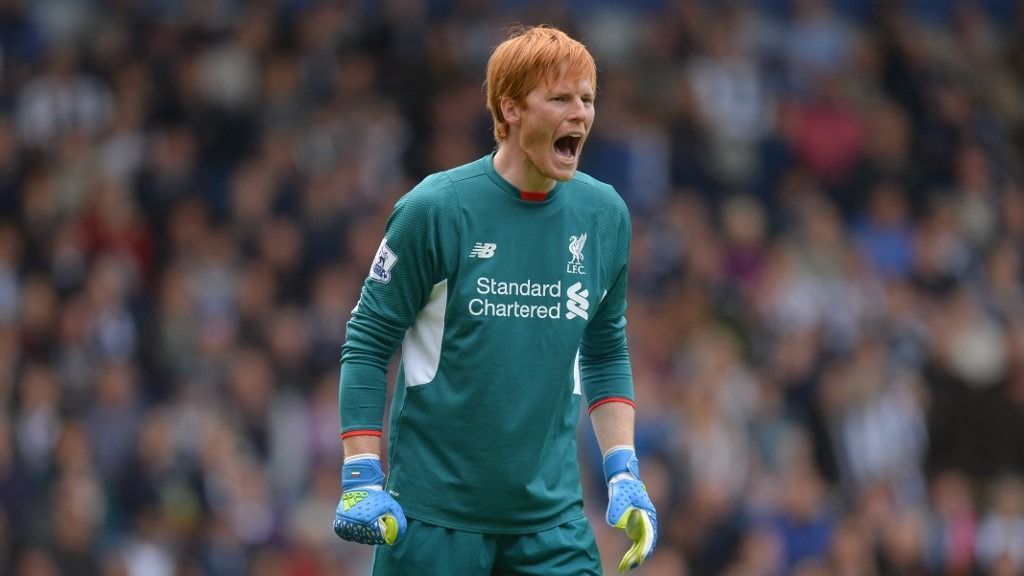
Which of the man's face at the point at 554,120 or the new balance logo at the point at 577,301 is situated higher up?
the man's face at the point at 554,120

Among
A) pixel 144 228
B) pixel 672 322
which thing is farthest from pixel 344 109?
pixel 672 322

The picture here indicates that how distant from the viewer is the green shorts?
15.7 feet

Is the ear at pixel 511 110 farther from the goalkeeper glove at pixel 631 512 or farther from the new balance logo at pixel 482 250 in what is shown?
the goalkeeper glove at pixel 631 512

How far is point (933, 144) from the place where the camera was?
602 inches

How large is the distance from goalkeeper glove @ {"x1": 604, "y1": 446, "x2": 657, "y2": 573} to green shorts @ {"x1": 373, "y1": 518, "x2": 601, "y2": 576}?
0.13 m

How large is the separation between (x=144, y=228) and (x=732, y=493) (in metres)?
4.92

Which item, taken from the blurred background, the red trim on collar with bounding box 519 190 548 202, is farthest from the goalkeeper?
the blurred background

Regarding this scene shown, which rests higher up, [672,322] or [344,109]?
[344,109]

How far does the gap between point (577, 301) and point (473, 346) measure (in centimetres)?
34

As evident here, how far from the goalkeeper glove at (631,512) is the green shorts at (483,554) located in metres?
0.13

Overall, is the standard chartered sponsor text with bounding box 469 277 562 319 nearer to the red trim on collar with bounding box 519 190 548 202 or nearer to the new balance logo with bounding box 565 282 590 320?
the new balance logo with bounding box 565 282 590 320

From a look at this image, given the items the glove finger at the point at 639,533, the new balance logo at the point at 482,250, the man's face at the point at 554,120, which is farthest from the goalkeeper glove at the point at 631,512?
the man's face at the point at 554,120

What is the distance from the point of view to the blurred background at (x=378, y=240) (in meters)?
11.4

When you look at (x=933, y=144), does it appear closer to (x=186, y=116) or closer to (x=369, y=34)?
(x=369, y=34)
